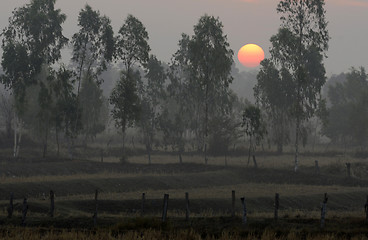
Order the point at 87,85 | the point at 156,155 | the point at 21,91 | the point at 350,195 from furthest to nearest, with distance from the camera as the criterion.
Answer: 1. the point at 87,85
2. the point at 156,155
3. the point at 21,91
4. the point at 350,195

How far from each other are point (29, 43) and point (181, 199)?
42.5m

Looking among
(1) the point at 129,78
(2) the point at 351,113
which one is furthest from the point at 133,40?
(2) the point at 351,113

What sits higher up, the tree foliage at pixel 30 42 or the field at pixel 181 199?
the tree foliage at pixel 30 42

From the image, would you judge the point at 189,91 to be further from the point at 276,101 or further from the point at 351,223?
the point at 351,223

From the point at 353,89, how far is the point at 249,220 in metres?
95.2

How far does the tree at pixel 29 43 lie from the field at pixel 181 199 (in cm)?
1179

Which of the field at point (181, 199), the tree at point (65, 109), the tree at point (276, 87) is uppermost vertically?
the tree at point (276, 87)

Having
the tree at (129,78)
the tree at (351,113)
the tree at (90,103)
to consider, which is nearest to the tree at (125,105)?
the tree at (129,78)

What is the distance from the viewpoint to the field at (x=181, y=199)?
26.9 m

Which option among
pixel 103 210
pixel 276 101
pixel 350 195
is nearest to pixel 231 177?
pixel 350 195

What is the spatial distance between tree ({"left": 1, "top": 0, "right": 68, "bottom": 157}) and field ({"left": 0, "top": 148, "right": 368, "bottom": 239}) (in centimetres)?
1179

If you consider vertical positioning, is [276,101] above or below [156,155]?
above

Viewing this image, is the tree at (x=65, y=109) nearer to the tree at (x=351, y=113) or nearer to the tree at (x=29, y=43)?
the tree at (x=29, y=43)

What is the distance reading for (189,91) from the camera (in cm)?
10312
